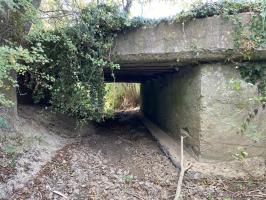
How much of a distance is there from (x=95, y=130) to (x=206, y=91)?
273cm

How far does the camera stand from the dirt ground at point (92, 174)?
3.60 m

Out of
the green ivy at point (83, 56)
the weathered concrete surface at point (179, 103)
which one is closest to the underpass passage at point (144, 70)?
the weathered concrete surface at point (179, 103)

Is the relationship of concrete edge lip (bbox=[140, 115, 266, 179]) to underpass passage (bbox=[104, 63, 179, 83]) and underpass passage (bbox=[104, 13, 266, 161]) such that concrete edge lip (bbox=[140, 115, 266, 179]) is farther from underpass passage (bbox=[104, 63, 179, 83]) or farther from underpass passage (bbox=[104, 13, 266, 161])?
underpass passage (bbox=[104, 63, 179, 83])

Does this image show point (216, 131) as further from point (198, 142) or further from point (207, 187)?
point (207, 187)

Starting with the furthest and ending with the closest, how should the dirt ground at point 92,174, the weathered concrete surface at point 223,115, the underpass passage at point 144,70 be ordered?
the underpass passage at point 144,70
the weathered concrete surface at point 223,115
the dirt ground at point 92,174

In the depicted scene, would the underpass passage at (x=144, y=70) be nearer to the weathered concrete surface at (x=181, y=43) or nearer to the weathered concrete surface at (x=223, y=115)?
the weathered concrete surface at (x=181, y=43)

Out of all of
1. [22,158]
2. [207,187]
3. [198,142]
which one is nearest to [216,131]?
[198,142]

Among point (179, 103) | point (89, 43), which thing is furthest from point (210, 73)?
point (89, 43)

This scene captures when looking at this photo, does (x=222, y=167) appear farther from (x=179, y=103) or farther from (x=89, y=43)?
(x=89, y=43)

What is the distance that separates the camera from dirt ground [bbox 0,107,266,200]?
142 inches

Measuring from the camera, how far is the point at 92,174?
4.11 metres

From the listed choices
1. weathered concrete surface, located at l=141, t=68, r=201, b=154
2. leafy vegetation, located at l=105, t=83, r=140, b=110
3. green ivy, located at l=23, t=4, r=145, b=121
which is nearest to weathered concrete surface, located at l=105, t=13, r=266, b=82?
green ivy, located at l=23, t=4, r=145, b=121

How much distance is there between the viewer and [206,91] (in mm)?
4348

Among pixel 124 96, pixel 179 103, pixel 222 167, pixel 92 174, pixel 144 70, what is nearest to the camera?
pixel 92 174
